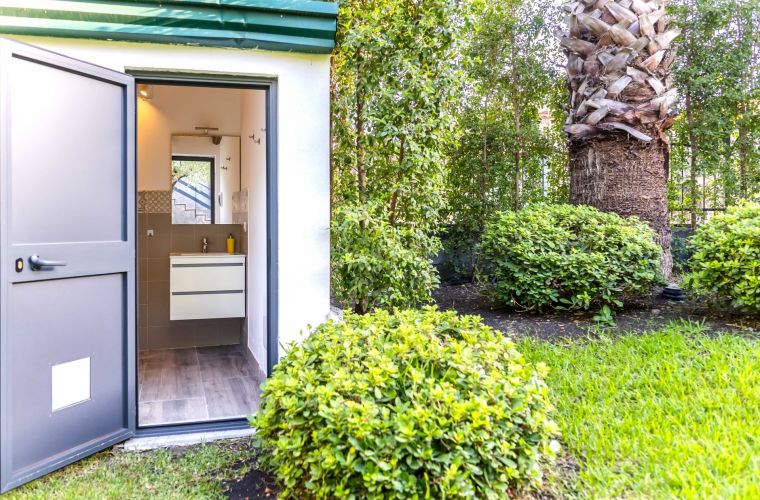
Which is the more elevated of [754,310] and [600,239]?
[600,239]

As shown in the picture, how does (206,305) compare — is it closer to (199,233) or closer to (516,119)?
(199,233)

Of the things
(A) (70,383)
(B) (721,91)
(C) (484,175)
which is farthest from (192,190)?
(B) (721,91)

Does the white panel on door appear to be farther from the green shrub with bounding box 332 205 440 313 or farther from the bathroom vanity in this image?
the bathroom vanity

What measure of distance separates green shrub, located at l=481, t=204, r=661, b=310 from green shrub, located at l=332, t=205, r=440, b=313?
115 cm

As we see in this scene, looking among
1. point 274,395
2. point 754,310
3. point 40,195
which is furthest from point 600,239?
point 40,195

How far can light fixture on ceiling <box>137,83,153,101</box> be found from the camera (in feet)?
16.4

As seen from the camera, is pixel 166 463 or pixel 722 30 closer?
pixel 166 463

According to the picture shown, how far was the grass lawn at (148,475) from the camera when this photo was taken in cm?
Result: 243

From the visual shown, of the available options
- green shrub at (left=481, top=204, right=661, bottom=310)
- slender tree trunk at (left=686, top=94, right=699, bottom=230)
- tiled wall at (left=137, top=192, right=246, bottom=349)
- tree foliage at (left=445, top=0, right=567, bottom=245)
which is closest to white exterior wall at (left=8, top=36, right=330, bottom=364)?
green shrub at (left=481, top=204, right=661, bottom=310)

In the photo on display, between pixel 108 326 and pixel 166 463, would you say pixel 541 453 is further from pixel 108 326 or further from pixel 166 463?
pixel 108 326

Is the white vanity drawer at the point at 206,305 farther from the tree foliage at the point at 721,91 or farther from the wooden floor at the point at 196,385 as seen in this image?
the tree foliage at the point at 721,91

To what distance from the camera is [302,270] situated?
130 inches

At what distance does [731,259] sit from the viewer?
11.9 ft

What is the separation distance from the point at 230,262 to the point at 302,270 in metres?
2.11
